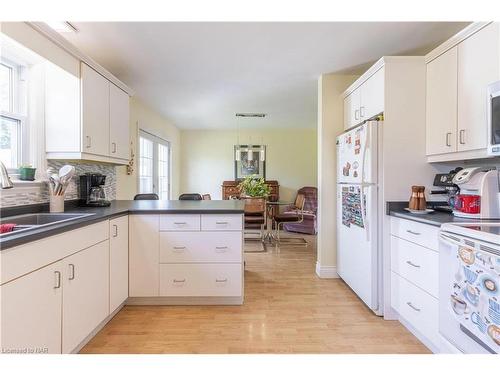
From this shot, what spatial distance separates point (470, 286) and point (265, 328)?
132 centimetres

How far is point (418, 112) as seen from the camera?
2.29 meters

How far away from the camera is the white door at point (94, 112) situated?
2.29 meters

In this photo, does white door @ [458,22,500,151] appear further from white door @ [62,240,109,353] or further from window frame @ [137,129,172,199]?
window frame @ [137,129,172,199]

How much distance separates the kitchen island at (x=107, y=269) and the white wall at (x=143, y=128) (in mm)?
1328

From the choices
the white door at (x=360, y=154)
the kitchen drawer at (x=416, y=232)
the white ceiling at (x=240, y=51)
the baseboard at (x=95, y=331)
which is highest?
the white ceiling at (x=240, y=51)

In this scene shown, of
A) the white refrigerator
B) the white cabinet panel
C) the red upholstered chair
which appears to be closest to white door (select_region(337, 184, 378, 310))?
the white refrigerator

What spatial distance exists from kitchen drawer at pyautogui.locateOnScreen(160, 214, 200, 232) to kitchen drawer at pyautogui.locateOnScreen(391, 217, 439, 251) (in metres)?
1.60

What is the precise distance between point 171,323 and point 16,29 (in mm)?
2176

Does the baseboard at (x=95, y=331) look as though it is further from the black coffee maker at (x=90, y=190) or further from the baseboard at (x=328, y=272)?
the baseboard at (x=328, y=272)

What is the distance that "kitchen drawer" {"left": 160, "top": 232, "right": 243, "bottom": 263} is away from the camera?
2398mm

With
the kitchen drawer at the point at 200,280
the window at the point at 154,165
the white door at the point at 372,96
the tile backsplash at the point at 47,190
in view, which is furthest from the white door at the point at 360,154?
the window at the point at 154,165

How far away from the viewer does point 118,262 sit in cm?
222

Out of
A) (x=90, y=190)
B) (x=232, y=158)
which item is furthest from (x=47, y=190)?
(x=232, y=158)

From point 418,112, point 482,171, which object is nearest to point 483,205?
point 482,171
